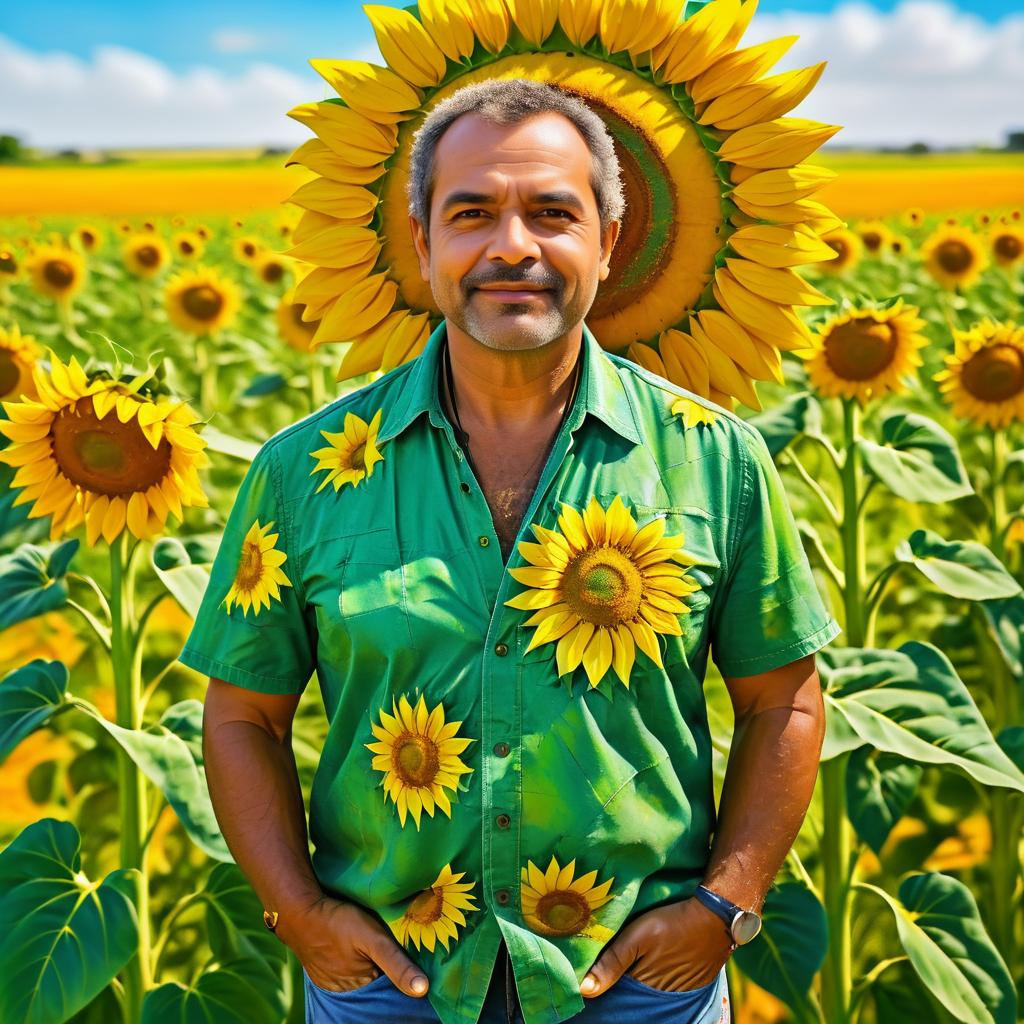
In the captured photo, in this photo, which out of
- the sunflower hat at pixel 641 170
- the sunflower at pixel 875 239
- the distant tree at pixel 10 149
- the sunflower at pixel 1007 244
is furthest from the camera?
the distant tree at pixel 10 149

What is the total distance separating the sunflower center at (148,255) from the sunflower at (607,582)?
856 cm

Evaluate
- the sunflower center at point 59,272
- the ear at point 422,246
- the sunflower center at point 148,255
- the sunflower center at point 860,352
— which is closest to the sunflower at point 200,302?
the sunflower center at point 59,272

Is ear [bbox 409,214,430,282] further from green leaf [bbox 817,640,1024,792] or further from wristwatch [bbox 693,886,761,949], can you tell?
green leaf [bbox 817,640,1024,792]

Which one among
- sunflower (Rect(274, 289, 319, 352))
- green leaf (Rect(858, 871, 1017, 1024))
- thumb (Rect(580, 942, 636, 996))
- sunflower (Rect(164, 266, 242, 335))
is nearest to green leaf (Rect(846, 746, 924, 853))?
green leaf (Rect(858, 871, 1017, 1024))

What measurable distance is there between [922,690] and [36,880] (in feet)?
6.66

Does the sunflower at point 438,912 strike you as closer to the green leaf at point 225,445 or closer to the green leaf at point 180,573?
the green leaf at point 180,573

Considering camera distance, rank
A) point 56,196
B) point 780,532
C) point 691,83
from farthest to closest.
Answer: point 56,196, point 691,83, point 780,532

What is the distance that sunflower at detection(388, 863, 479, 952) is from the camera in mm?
1929

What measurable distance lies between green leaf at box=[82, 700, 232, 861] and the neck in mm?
1172

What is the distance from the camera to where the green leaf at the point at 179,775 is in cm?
280

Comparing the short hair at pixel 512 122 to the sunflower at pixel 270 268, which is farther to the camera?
the sunflower at pixel 270 268

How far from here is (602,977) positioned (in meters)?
1.93

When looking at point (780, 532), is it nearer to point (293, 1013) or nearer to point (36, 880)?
point (36, 880)

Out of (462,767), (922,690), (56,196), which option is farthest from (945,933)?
(56,196)
